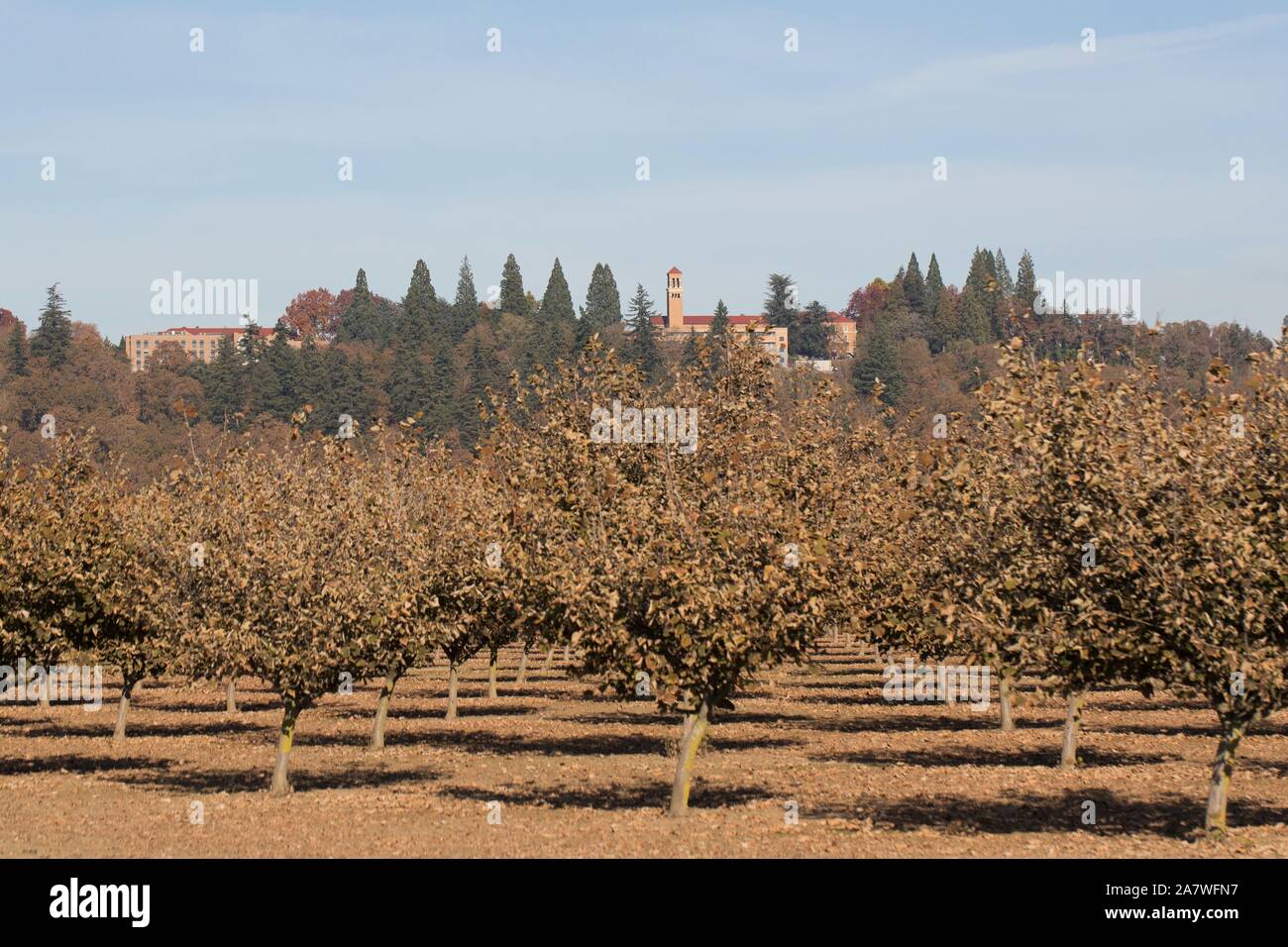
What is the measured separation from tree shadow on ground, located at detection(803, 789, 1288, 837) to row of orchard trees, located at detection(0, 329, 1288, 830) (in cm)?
300

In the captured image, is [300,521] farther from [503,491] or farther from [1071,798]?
[1071,798]

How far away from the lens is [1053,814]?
94.0 ft

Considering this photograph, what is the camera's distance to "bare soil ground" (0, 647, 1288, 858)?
25.0m

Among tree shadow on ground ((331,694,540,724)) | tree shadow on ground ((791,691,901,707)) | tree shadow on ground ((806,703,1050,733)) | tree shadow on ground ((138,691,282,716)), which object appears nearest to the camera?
tree shadow on ground ((806,703,1050,733))

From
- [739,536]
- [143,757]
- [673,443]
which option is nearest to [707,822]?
[739,536]

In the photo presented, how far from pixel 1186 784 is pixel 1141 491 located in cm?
1249

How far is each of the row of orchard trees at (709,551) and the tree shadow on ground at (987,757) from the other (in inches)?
75.5

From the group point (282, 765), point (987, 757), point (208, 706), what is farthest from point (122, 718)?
point (987, 757)

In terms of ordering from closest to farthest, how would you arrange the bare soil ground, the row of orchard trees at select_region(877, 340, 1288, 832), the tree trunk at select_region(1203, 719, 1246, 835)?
the row of orchard trees at select_region(877, 340, 1288, 832) < the tree trunk at select_region(1203, 719, 1246, 835) < the bare soil ground

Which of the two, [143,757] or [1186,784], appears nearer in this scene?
[1186,784]

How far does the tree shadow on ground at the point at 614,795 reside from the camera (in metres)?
30.6

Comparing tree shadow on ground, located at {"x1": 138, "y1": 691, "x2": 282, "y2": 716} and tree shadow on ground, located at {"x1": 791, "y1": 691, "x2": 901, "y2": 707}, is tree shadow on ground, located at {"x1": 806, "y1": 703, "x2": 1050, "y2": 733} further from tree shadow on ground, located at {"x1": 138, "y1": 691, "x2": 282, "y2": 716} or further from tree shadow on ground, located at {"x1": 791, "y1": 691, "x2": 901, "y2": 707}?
tree shadow on ground, located at {"x1": 138, "y1": 691, "x2": 282, "y2": 716}

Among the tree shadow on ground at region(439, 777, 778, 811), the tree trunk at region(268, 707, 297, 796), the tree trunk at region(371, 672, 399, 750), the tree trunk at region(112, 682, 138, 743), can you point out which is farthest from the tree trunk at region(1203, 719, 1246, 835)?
the tree trunk at region(112, 682, 138, 743)
